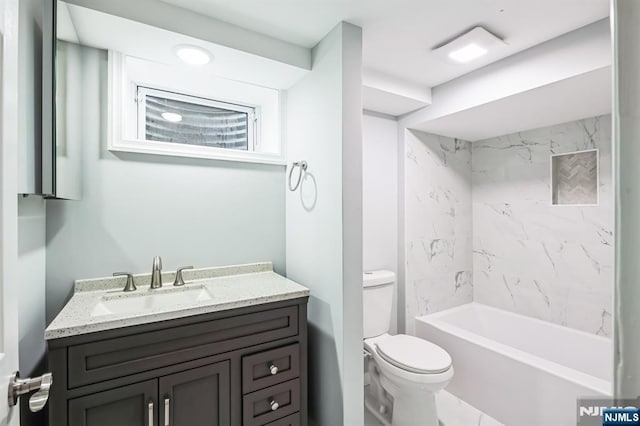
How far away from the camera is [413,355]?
1.90 metres

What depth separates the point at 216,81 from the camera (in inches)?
77.4

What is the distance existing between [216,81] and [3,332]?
1.72 metres

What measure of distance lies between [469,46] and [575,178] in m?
1.52

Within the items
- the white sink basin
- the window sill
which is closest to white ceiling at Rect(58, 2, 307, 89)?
the window sill

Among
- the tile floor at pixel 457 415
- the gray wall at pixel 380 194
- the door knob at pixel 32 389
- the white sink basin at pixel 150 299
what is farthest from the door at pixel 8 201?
the gray wall at pixel 380 194

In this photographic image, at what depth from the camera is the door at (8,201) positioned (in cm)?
63

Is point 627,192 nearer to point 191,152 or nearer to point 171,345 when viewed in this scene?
point 171,345

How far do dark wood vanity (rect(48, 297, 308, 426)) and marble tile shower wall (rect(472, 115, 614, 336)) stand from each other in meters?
2.18

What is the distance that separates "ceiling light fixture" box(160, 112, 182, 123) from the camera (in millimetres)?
1937

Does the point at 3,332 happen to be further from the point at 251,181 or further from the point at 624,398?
A: the point at 251,181

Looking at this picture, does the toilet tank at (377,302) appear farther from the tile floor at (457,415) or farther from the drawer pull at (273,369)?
the drawer pull at (273,369)

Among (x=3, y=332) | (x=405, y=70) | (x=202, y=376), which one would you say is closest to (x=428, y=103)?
(x=405, y=70)

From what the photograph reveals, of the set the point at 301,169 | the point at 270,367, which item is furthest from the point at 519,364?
the point at 301,169

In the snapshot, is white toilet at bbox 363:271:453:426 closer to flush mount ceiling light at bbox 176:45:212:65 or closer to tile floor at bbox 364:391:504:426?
tile floor at bbox 364:391:504:426
